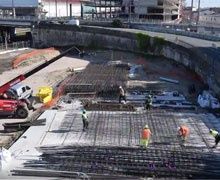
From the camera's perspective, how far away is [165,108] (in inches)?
1153

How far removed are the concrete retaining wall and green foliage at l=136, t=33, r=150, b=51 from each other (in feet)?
1.19

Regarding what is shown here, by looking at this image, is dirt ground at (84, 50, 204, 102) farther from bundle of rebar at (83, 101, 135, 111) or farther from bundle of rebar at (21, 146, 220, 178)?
bundle of rebar at (21, 146, 220, 178)

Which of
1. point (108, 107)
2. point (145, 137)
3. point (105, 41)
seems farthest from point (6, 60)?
point (145, 137)

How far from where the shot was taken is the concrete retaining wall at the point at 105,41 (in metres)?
41.1

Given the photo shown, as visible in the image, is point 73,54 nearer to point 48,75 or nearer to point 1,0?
point 48,75

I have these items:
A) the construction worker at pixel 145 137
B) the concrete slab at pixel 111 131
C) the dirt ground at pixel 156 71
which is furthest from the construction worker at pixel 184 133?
the dirt ground at pixel 156 71

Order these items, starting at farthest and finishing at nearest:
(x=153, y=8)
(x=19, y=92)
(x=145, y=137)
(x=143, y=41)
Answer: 1. (x=153, y=8)
2. (x=143, y=41)
3. (x=19, y=92)
4. (x=145, y=137)

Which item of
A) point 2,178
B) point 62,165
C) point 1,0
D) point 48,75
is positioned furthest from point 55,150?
point 1,0

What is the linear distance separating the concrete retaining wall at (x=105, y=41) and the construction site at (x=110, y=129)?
1.51 metres

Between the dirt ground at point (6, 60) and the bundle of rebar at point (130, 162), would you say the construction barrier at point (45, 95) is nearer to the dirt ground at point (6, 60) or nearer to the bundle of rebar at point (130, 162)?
the bundle of rebar at point (130, 162)

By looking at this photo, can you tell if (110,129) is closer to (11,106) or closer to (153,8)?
(11,106)

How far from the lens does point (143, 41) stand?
2136 inches

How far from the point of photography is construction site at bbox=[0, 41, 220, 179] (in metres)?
19.1

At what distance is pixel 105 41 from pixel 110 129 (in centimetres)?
3831
